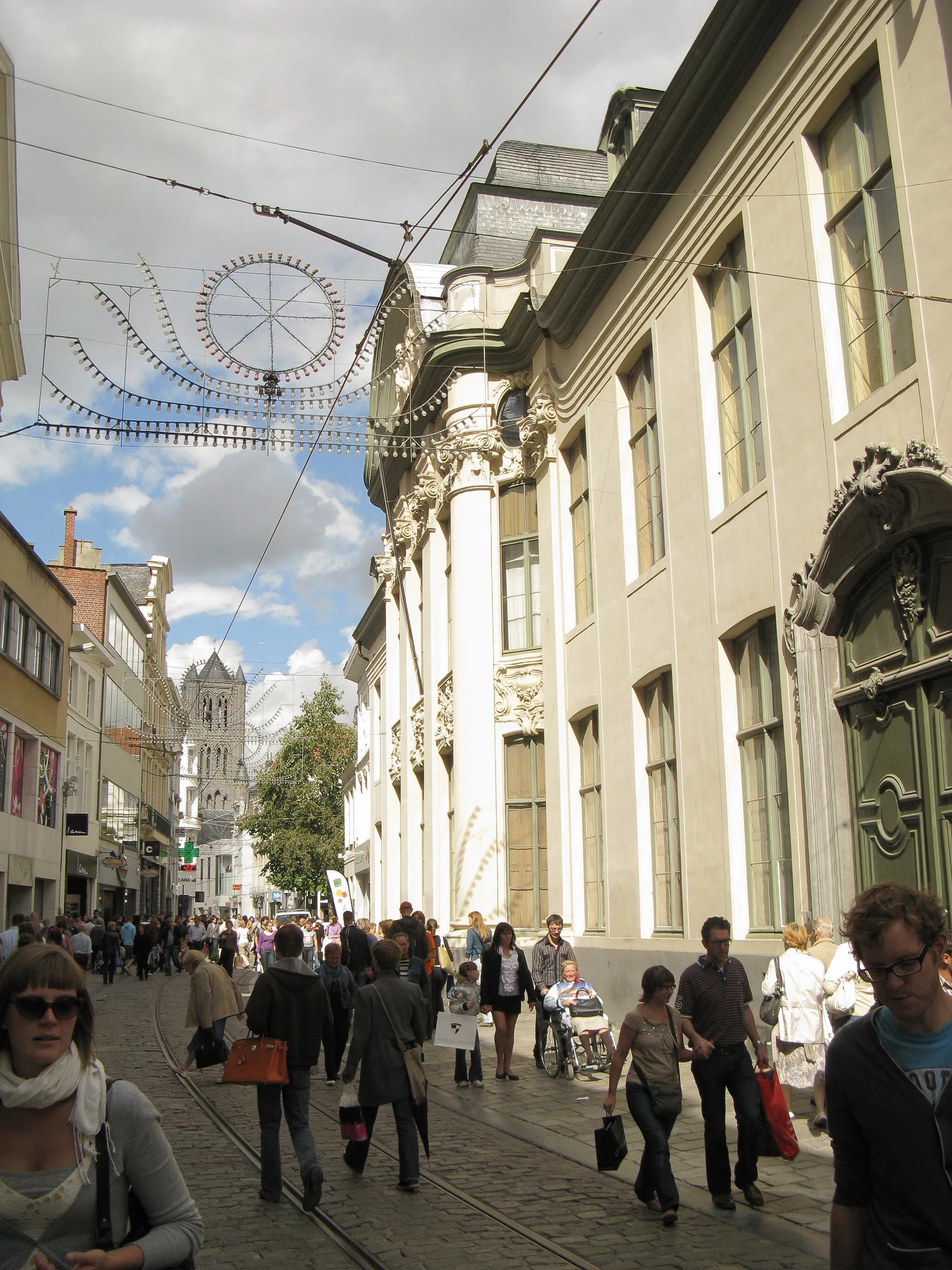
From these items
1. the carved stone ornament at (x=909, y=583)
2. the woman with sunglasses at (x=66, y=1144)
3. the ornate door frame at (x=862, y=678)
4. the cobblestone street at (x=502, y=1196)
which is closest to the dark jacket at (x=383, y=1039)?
the cobblestone street at (x=502, y=1196)

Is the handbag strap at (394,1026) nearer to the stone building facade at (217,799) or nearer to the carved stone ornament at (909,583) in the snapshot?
the carved stone ornament at (909,583)

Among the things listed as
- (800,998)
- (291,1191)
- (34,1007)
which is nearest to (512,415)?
(800,998)

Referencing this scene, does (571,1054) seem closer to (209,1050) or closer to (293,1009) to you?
(209,1050)

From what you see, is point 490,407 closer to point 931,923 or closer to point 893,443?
point 893,443

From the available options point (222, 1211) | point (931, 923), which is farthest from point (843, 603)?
point (931, 923)

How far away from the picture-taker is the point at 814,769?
11875 millimetres

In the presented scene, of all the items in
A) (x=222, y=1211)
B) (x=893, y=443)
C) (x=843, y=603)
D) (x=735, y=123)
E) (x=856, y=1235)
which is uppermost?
(x=735, y=123)

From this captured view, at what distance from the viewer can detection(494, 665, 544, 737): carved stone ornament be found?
22.2m

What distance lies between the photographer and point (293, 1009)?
812cm

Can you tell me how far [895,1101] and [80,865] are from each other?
40193mm

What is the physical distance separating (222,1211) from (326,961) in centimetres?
537

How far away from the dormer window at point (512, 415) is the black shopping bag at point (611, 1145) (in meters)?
17.3

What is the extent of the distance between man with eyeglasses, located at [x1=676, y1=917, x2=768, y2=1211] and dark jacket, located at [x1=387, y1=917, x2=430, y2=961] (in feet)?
24.4

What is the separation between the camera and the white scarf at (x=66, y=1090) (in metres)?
2.73
